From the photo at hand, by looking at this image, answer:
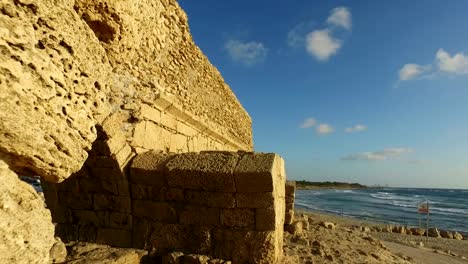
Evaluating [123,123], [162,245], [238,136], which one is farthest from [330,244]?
[238,136]

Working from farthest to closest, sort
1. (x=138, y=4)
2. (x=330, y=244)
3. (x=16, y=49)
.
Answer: (x=330, y=244) → (x=138, y=4) → (x=16, y=49)

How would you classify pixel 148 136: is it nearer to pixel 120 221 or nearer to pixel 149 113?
pixel 149 113

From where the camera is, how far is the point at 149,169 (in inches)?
159

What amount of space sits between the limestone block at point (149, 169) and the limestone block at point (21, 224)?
2.24 meters

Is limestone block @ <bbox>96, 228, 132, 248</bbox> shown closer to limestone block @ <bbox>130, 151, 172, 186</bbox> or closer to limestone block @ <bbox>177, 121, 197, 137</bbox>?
limestone block @ <bbox>130, 151, 172, 186</bbox>

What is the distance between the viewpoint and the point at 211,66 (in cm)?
856

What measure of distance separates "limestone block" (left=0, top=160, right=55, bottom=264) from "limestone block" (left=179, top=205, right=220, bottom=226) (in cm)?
221

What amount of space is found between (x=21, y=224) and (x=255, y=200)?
2.47m

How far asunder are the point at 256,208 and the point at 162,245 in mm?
1226

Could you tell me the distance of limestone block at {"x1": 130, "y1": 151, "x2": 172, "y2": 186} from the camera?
13.1ft

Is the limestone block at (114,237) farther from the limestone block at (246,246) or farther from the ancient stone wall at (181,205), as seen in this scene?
the limestone block at (246,246)

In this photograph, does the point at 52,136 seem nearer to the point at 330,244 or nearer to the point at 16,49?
the point at 16,49

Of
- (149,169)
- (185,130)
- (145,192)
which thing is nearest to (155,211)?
(145,192)

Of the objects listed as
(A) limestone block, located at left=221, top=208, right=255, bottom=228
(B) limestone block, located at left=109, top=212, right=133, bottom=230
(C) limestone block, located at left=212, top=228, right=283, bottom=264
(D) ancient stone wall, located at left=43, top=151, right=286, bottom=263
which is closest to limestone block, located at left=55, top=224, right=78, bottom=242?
(D) ancient stone wall, located at left=43, top=151, right=286, bottom=263
